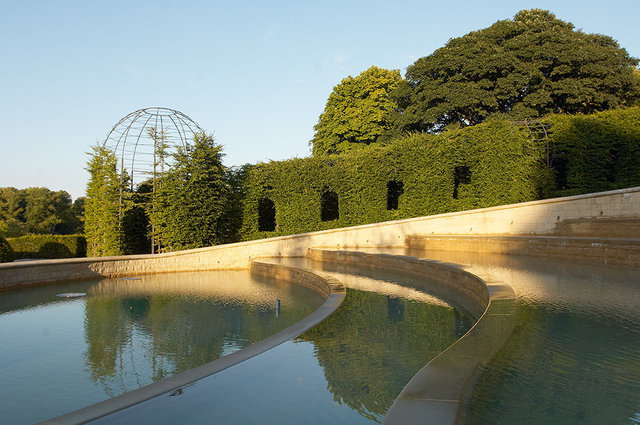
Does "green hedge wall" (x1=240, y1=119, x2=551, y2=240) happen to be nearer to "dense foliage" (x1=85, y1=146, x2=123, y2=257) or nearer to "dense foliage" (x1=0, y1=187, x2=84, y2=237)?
"dense foliage" (x1=85, y1=146, x2=123, y2=257)

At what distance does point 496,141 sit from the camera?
63.3 ft

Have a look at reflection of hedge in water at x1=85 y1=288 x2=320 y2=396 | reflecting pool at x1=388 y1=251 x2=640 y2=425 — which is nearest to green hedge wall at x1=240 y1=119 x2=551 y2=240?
reflection of hedge in water at x1=85 y1=288 x2=320 y2=396

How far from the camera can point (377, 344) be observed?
5387mm

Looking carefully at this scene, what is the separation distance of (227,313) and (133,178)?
11.9 m

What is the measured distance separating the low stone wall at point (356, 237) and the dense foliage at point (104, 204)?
324 cm

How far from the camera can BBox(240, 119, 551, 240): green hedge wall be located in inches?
754

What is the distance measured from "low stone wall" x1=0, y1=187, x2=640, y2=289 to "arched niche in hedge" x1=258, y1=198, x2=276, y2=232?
5.78 metres

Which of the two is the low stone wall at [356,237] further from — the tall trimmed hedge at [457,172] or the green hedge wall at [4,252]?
the green hedge wall at [4,252]

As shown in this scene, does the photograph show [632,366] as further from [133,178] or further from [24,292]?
[133,178]

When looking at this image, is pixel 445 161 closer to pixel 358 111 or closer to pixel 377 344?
pixel 358 111

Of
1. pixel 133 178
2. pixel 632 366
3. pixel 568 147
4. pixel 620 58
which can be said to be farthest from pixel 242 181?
pixel 620 58

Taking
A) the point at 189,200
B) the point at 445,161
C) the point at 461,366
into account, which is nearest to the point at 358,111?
the point at 445,161

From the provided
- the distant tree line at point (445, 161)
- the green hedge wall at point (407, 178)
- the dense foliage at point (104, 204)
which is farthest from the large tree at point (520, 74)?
the dense foliage at point (104, 204)

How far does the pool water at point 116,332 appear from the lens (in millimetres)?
5117
